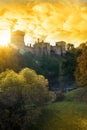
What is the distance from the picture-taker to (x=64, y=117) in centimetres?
4284

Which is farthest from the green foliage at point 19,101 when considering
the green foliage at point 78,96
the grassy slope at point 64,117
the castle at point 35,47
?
the castle at point 35,47

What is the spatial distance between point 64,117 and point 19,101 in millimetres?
6694

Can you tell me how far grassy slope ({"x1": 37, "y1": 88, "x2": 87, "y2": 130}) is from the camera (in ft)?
132

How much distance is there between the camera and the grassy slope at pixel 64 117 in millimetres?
40250

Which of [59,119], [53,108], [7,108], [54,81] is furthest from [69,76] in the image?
[7,108]

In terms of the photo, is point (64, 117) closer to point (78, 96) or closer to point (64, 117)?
point (64, 117)

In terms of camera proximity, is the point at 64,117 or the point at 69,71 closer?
the point at 64,117

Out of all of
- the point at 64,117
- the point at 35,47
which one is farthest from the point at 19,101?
the point at 35,47

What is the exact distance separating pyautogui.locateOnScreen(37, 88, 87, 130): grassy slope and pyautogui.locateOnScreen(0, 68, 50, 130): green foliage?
1602mm

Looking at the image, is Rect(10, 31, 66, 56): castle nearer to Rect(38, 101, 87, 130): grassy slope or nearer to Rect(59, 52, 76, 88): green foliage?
Rect(59, 52, 76, 88): green foliage

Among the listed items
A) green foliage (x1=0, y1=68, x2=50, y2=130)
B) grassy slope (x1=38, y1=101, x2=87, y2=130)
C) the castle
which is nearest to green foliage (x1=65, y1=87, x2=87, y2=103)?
grassy slope (x1=38, y1=101, x2=87, y2=130)

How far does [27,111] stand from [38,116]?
8.57 feet

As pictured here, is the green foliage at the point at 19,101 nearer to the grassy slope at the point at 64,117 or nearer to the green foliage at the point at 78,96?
the grassy slope at the point at 64,117

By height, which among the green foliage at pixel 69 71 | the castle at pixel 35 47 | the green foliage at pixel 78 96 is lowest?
the green foliage at pixel 78 96
